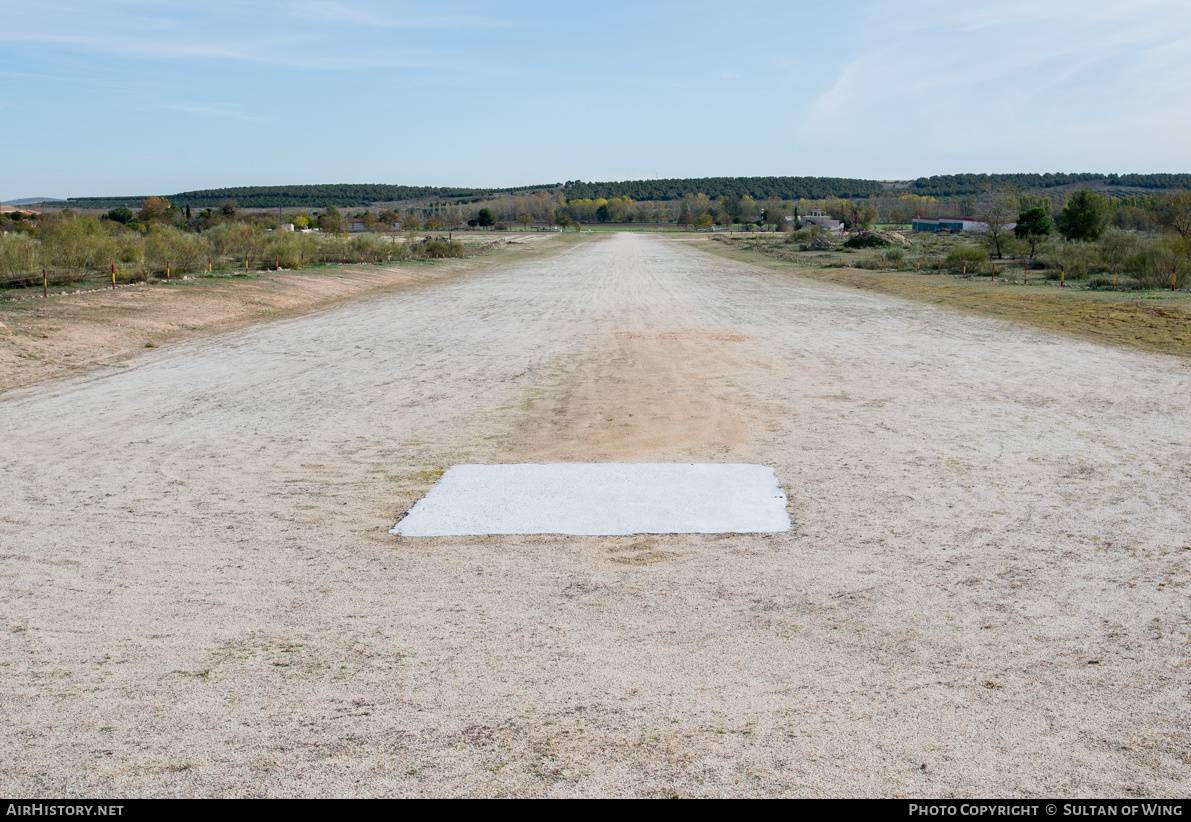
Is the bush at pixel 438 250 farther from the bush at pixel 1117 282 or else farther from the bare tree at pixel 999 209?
the bush at pixel 1117 282

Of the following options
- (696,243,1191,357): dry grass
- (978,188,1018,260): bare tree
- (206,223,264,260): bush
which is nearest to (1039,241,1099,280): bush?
(696,243,1191,357): dry grass

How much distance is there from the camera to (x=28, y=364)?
14.0 meters

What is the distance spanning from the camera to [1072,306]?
23391 mm

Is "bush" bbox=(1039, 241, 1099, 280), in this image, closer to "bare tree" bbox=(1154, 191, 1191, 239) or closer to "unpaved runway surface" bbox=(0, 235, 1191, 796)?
"bare tree" bbox=(1154, 191, 1191, 239)

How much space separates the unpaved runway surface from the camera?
3633 millimetres

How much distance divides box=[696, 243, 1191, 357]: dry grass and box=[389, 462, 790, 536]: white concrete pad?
12.4 meters

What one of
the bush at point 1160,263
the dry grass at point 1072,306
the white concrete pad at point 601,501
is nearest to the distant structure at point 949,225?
the bush at point 1160,263

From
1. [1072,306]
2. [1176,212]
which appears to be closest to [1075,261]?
[1176,212]

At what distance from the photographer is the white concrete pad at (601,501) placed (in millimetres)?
6605

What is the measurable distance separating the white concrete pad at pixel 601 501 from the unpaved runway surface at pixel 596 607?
10.3 inches

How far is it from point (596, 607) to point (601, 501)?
206cm

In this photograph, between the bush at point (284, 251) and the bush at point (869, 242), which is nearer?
the bush at point (284, 251)

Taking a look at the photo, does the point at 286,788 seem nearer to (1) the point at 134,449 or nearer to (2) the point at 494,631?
(2) the point at 494,631

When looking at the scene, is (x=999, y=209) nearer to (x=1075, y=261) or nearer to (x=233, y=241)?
(x=1075, y=261)
